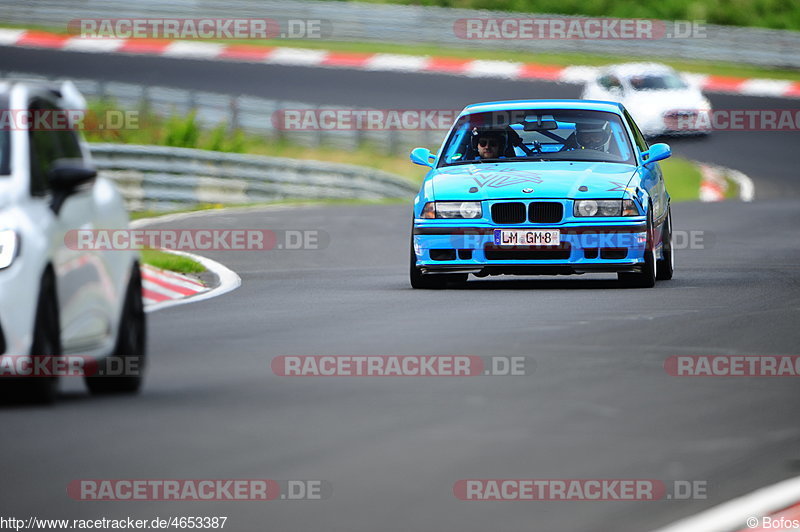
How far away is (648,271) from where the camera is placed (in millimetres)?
14602

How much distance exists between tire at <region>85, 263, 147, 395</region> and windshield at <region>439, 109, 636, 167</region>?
5863mm

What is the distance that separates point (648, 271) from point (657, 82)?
22.8 m

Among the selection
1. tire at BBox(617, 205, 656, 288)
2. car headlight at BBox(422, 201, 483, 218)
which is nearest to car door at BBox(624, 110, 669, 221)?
tire at BBox(617, 205, 656, 288)

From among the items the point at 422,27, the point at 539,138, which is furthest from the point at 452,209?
the point at 422,27

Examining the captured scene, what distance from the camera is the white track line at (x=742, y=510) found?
630 cm

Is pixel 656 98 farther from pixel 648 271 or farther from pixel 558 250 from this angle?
pixel 558 250

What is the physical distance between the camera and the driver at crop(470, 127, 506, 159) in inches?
600

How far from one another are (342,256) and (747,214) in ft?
23.9

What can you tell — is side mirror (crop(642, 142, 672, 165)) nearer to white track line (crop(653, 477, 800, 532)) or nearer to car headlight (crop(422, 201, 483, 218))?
car headlight (crop(422, 201, 483, 218))

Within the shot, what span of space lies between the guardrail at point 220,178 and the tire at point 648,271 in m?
13.9

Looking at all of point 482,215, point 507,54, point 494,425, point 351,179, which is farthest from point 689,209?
point 507,54

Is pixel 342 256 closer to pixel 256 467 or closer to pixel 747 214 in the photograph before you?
pixel 747 214


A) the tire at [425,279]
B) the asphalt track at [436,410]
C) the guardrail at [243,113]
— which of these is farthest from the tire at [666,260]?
the guardrail at [243,113]

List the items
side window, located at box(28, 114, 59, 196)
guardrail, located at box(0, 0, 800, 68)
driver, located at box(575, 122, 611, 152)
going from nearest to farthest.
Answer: side window, located at box(28, 114, 59, 196) < driver, located at box(575, 122, 611, 152) < guardrail, located at box(0, 0, 800, 68)
